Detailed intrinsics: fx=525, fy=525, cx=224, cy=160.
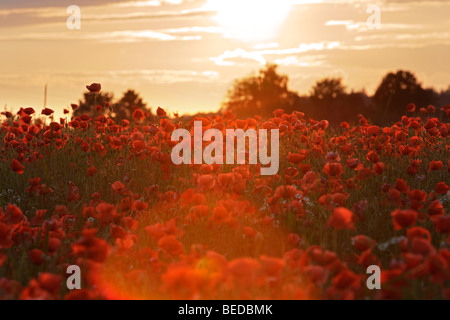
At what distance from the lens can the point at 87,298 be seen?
3.11 meters

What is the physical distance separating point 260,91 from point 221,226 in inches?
1346

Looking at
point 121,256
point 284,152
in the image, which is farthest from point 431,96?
point 121,256

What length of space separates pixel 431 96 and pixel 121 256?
958 inches

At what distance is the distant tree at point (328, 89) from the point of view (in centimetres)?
2728

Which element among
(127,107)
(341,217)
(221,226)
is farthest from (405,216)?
(127,107)

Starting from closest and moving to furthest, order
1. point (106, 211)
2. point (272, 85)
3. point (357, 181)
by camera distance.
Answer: point (106, 211) → point (357, 181) → point (272, 85)

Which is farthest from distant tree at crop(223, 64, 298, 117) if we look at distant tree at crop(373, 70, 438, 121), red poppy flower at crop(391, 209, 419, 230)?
red poppy flower at crop(391, 209, 419, 230)

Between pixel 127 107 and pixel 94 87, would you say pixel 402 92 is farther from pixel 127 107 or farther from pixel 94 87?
pixel 94 87

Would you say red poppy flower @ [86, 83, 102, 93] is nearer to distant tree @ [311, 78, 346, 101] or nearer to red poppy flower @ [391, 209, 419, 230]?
red poppy flower @ [391, 209, 419, 230]

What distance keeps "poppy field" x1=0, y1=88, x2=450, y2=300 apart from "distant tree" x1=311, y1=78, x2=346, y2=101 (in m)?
19.1

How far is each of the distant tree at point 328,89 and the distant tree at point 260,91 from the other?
693 cm
